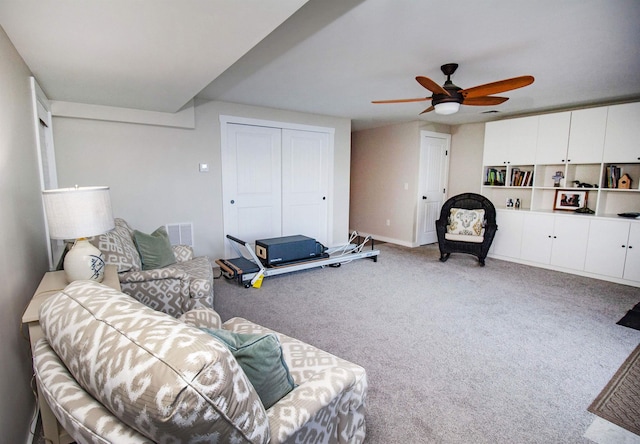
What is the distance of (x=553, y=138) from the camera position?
4660 mm

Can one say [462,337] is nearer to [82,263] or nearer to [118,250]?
[82,263]

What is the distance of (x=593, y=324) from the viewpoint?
9.73 ft

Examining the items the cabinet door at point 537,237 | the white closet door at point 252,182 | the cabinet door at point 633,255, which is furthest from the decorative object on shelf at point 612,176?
the white closet door at point 252,182

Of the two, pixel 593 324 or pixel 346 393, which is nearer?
pixel 346 393

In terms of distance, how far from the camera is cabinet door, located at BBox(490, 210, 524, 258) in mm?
4992

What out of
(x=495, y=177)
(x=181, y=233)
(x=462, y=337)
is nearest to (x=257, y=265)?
(x=181, y=233)

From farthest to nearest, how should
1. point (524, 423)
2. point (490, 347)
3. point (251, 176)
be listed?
point (251, 176), point (490, 347), point (524, 423)

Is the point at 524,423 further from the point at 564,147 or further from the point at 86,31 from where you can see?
the point at 564,147

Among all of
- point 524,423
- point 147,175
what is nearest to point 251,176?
point 147,175

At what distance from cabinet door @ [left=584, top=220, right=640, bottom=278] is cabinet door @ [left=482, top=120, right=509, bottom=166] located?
1556 mm

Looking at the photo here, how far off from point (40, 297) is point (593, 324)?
410 centimetres

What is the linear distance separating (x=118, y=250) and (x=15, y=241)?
2.83 ft

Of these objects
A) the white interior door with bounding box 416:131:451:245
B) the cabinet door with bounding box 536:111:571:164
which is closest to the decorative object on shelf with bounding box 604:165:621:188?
the cabinet door with bounding box 536:111:571:164

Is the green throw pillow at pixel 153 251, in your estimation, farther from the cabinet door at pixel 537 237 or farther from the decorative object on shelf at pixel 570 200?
the decorative object on shelf at pixel 570 200
